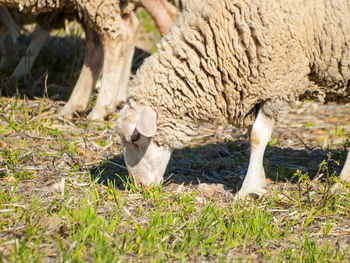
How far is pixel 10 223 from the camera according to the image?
2791mm

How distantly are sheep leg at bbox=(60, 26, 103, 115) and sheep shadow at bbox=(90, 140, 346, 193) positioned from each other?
1.18 meters

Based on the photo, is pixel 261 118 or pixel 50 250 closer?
pixel 50 250

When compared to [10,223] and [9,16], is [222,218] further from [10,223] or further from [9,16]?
[9,16]

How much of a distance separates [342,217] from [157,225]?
127cm

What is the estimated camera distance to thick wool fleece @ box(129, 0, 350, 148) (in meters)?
3.32

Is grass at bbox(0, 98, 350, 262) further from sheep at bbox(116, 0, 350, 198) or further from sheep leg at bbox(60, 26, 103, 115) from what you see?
sheep leg at bbox(60, 26, 103, 115)

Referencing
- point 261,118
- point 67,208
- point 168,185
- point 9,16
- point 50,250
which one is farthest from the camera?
point 9,16

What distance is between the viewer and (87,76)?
5281mm

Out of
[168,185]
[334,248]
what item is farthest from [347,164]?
[168,185]

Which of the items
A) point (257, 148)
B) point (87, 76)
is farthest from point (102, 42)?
point (257, 148)

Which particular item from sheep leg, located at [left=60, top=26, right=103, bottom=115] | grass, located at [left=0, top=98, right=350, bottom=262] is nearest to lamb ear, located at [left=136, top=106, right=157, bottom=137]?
grass, located at [left=0, top=98, right=350, bottom=262]

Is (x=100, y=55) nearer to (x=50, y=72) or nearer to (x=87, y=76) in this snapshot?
(x=87, y=76)

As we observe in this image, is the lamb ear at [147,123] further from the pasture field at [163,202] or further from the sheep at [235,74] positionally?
the pasture field at [163,202]

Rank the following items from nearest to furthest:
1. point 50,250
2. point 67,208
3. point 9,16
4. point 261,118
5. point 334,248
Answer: point 50,250, point 334,248, point 67,208, point 261,118, point 9,16
